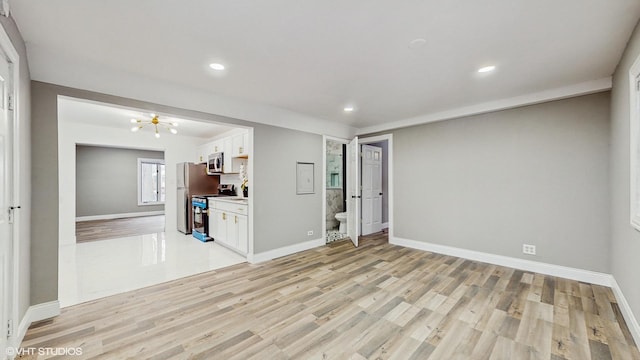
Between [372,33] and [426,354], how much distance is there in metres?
2.51

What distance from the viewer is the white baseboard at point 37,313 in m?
2.06

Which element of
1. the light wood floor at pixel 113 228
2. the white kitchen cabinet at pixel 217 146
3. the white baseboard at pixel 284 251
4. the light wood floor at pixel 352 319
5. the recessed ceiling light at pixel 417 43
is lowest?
the light wood floor at pixel 352 319

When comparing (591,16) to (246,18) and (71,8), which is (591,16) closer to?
(246,18)

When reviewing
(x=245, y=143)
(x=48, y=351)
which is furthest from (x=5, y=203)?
(x=245, y=143)

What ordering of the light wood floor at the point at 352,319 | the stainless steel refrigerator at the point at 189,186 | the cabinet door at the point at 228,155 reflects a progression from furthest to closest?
the stainless steel refrigerator at the point at 189,186
the cabinet door at the point at 228,155
the light wood floor at the point at 352,319

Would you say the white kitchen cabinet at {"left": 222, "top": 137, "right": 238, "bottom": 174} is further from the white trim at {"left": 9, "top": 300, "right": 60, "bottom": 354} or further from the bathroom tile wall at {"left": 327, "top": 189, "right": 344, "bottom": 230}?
the white trim at {"left": 9, "top": 300, "right": 60, "bottom": 354}

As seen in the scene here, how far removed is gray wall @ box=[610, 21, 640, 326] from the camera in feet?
6.72

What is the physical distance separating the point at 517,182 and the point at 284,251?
370 centimetres

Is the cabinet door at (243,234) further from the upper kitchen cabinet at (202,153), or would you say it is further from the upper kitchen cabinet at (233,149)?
the upper kitchen cabinet at (202,153)

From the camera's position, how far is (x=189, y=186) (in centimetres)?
582

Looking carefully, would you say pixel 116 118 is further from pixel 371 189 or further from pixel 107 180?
pixel 371 189

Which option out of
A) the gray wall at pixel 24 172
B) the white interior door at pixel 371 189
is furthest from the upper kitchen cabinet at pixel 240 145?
the gray wall at pixel 24 172

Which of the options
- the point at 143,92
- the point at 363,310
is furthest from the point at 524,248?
the point at 143,92

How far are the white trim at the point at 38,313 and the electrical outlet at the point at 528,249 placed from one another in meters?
5.49
